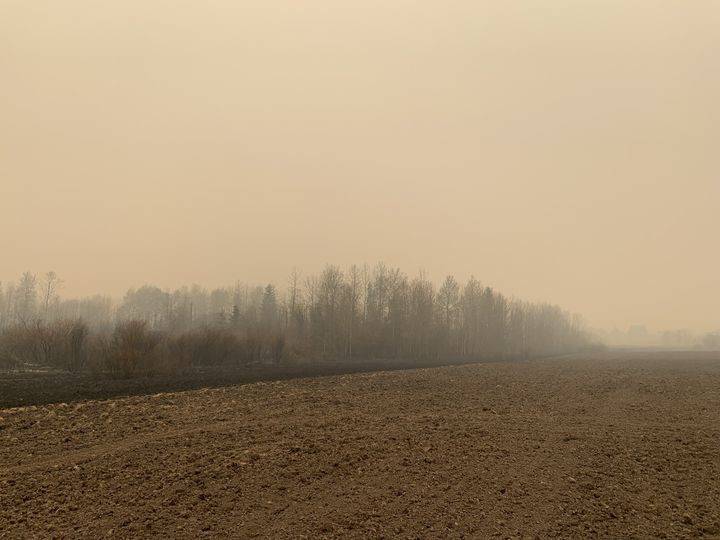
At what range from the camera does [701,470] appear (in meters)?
10.8

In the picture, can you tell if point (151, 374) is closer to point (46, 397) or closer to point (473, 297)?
point (46, 397)

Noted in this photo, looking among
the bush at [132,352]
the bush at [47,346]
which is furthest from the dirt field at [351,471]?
the bush at [47,346]

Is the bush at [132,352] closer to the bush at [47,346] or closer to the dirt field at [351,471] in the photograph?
the bush at [47,346]

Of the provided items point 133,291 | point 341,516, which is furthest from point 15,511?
point 133,291

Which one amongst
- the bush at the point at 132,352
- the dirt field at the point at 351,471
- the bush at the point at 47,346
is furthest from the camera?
the bush at the point at 47,346

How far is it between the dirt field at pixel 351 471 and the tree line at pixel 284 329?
19.6 m

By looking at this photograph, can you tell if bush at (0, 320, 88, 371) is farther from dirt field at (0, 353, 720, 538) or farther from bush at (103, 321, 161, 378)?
dirt field at (0, 353, 720, 538)

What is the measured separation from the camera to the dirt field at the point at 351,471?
7879 mm

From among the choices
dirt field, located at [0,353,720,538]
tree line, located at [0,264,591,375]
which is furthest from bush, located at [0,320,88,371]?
dirt field, located at [0,353,720,538]

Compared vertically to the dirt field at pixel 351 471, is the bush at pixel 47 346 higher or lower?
higher

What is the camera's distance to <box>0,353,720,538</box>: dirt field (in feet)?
25.8

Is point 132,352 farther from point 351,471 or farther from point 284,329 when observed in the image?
point 284,329

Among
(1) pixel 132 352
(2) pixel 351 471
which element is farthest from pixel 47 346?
(2) pixel 351 471

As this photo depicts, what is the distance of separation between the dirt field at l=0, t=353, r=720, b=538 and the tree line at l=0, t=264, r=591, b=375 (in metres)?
19.6
